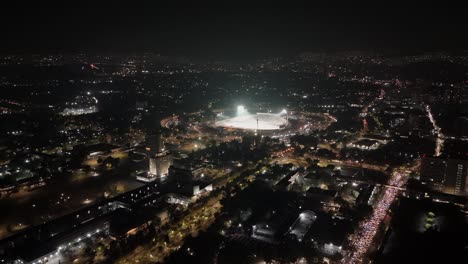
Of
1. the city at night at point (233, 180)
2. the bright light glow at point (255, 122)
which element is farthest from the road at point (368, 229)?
the bright light glow at point (255, 122)

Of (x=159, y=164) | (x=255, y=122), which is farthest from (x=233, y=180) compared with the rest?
(x=255, y=122)

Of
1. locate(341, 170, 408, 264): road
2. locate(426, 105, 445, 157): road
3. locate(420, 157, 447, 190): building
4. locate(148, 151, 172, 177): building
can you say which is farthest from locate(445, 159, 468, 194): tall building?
locate(148, 151, 172, 177): building

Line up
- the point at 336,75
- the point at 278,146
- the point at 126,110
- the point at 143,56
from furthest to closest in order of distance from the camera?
the point at 143,56
the point at 336,75
the point at 126,110
the point at 278,146

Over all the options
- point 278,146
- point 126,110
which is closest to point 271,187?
point 278,146

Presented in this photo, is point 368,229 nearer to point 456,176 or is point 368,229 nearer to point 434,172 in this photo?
point 456,176

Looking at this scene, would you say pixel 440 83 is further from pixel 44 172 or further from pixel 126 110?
pixel 44 172

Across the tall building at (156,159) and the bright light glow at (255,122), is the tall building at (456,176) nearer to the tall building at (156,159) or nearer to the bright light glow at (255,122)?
the tall building at (156,159)

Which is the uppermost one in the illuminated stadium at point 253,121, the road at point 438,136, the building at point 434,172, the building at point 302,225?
the building at point 434,172
